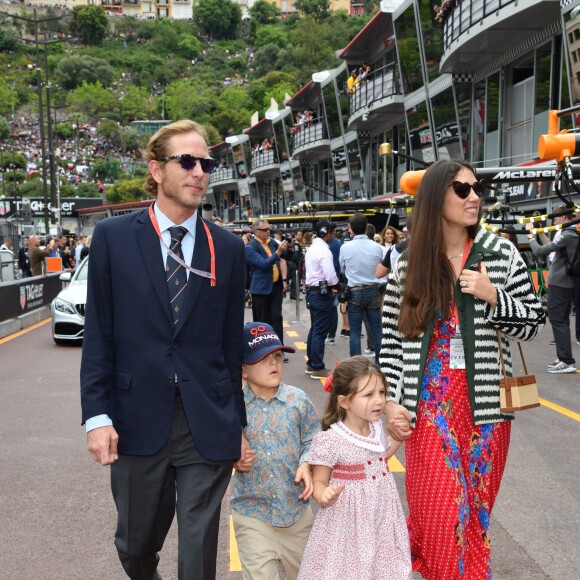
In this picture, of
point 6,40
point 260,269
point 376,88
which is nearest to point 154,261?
point 260,269

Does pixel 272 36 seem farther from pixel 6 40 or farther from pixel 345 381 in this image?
pixel 345 381

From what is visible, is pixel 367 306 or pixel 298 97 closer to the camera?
pixel 367 306

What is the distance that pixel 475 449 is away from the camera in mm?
3074

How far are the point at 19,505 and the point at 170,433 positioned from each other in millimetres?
2688

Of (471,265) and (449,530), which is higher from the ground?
(471,265)

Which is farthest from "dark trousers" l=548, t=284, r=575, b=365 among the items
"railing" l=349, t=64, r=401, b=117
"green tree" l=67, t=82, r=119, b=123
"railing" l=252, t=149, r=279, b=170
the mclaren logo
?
"green tree" l=67, t=82, r=119, b=123

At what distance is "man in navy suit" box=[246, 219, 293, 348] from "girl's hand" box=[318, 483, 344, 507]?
6685 millimetres

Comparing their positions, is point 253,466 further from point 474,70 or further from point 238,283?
point 474,70

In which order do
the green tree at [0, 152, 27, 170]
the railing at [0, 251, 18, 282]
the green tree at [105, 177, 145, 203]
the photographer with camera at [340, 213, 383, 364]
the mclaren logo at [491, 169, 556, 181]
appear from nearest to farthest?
the mclaren logo at [491, 169, 556, 181], the photographer with camera at [340, 213, 383, 364], the railing at [0, 251, 18, 282], the green tree at [105, 177, 145, 203], the green tree at [0, 152, 27, 170]

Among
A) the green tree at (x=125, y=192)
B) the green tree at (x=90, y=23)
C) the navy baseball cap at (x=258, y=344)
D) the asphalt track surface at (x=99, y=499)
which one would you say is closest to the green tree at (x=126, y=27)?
the green tree at (x=90, y=23)

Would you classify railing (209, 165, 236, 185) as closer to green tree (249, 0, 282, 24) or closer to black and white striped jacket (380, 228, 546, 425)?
black and white striped jacket (380, 228, 546, 425)

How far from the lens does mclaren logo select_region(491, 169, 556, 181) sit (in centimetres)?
748

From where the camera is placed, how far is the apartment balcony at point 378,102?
3008cm

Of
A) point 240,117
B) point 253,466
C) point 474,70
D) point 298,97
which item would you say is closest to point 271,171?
point 298,97
